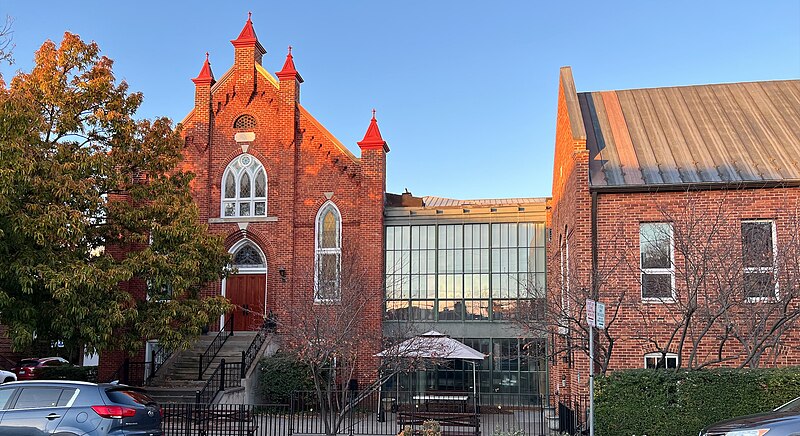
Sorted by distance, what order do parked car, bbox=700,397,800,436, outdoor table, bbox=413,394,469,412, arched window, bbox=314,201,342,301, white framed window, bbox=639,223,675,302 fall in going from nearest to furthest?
parked car, bbox=700,397,800,436 < white framed window, bbox=639,223,675,302 < outdoor table, bbox=413,394,469,412 < arched window, bbox=314,201,342,301

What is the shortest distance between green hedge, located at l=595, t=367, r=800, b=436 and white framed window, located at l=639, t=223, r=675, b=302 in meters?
3.17

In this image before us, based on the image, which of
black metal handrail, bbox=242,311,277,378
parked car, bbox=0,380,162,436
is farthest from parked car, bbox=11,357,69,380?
parked car, bbox=0,380,162,436

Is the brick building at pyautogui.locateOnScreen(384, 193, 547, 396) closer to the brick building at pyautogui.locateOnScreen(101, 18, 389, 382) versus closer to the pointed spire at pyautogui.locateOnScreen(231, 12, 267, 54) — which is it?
the brick building at pyautogui.locateOnScreen(101, 18, 389, 382)

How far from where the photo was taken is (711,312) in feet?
52.7

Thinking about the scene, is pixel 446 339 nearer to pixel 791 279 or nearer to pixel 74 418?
pixel 791 279

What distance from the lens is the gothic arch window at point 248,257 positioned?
2619 cm

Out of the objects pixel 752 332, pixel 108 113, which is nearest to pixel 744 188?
pixel 752 332

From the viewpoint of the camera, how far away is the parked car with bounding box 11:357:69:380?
26.2 m

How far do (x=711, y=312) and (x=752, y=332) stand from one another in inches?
45.9

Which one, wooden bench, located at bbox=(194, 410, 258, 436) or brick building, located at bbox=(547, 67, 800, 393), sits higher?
brick building, located at bbox=(547, 67, 800, 393)

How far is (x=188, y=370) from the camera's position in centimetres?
2306

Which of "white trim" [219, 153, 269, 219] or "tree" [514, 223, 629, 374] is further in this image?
"white trim" [219, 153, 269, 219]

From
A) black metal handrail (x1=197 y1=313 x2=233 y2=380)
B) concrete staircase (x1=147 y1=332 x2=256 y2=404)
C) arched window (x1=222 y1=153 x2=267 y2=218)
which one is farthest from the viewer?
arched window (x1=222 y1=153 x2=267 y2=218)

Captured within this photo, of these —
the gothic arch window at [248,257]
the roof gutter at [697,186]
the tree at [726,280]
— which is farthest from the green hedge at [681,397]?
the gothic arch window at [248,257]
